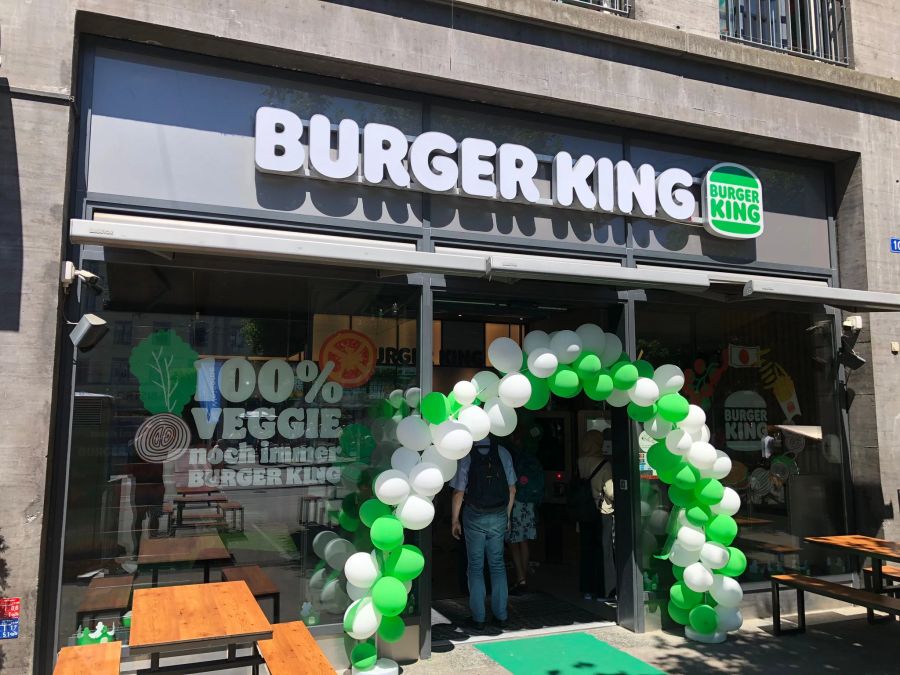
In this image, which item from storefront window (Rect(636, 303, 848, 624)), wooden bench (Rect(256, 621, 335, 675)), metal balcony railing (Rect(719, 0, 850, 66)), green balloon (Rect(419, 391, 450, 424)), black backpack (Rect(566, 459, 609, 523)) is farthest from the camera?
metal balcony railing (Rect(719, 0, 850, 66))

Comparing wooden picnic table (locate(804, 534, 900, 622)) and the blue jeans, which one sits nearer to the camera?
wooden picnic table (locate(804, 534, 900, 622))

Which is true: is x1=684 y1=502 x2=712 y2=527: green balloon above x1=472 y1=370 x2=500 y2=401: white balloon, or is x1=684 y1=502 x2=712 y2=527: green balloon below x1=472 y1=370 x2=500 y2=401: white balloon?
below

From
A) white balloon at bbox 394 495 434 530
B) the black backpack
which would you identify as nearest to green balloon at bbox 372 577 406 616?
white balloon at bbox 394 495 434 530

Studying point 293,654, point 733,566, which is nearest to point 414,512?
point 293,654

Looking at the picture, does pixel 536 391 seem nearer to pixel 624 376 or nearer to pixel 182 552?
pixel 624 376

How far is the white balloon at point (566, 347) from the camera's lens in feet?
18.8

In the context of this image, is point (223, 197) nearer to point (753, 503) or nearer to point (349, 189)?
point (349, 189)

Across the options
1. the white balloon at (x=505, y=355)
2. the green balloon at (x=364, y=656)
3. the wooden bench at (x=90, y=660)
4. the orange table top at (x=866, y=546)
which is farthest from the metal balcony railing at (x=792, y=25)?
the wooden bench at (x=90, y=660)

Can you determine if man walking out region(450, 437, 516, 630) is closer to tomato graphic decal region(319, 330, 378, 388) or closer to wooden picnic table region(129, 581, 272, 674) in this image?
tomato graphic decal region(319, 330, 378, 388)

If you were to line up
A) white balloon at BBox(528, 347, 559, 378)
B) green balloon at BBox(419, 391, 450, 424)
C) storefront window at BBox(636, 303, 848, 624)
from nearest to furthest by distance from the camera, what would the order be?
green balloon at BBox(419, 391, 450, 424), white balloon at BBox(528, 347, 559, 378), storefront window at BBox(636, 303, 848, 624)

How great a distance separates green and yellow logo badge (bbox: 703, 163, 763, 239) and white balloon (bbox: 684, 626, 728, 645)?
3.93 m

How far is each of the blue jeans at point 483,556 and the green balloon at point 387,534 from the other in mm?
1638

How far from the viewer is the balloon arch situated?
517cm

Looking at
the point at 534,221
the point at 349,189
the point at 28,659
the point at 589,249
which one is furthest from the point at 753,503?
the point at 28,659
